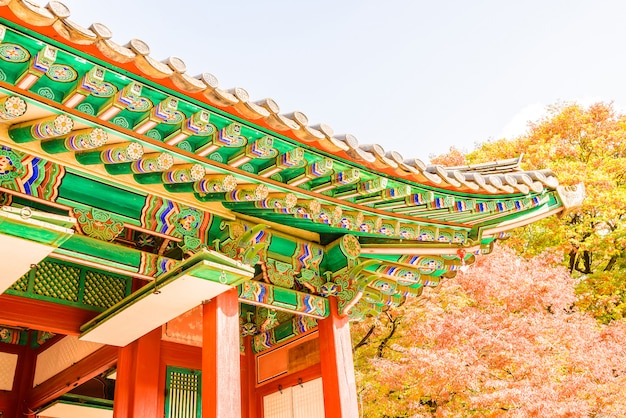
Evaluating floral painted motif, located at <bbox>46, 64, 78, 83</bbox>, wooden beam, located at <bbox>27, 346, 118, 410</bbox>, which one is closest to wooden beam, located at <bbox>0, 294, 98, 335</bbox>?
wooden beam, located at <bbox>27, 346, 118, 410</bbox>

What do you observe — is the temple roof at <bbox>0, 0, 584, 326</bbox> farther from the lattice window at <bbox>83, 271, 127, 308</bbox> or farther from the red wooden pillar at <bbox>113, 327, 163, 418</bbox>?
the red wooden pillar at <bbox>113, 327, 163, 418</bbox>

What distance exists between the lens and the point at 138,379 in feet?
14.8

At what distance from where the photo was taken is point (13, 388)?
5.76 meters

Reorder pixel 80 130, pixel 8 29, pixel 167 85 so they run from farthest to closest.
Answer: pixel 80 130 → pixel 167 85 → pixel 8 29

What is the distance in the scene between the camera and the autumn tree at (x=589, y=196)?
14.4m

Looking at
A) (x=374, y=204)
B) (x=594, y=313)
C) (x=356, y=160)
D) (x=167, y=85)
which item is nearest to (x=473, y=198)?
(x=374, y=204)

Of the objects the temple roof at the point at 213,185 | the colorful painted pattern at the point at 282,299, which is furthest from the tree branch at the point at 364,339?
the colorful painted pattern at the point at 282,299

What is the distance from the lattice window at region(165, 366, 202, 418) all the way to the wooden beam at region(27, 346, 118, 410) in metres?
0.49

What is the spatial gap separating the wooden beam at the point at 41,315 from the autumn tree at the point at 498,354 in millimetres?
6458

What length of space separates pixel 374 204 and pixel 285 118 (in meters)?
1.35

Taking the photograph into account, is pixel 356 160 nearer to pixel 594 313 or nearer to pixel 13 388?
pixel 13 388

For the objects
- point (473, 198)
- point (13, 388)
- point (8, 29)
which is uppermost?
point (473, 198)

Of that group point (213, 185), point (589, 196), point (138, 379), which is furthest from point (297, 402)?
point (589, 196)

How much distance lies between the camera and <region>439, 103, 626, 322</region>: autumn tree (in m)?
14.4
